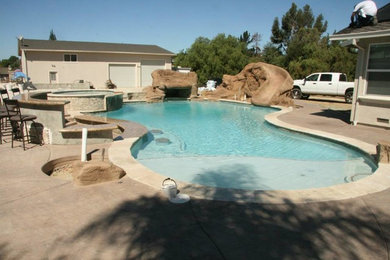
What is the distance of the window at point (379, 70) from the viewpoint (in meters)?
10.2

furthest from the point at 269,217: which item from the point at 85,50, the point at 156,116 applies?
the point at 85,50

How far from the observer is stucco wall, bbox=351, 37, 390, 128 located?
1034cm

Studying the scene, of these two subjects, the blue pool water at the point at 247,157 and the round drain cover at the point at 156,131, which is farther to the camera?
the round drain cover at the point at 156,131

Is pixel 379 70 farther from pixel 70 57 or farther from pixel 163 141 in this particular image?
pixel 70 57

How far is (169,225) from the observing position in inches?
149

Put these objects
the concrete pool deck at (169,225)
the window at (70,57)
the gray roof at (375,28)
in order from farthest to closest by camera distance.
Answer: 1. the window at (70,57)
2. the gray roof at (375,28)
3. the concrete pool deck at (169,225)

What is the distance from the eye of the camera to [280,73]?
20.2 metres

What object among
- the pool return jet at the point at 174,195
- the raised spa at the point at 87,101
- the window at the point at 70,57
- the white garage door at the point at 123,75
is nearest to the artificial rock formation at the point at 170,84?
the raised spa at the point at 87,101

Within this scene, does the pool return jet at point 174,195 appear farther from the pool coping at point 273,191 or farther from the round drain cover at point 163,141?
the round drain cover at point 163,141

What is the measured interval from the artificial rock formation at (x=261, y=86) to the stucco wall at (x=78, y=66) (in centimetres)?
1259

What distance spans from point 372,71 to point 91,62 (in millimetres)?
26739

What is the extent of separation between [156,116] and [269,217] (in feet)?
43.4

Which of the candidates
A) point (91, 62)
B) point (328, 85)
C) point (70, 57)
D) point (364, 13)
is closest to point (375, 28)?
point (364, 13)

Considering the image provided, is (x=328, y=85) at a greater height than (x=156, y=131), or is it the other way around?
(x=328, y=85)
